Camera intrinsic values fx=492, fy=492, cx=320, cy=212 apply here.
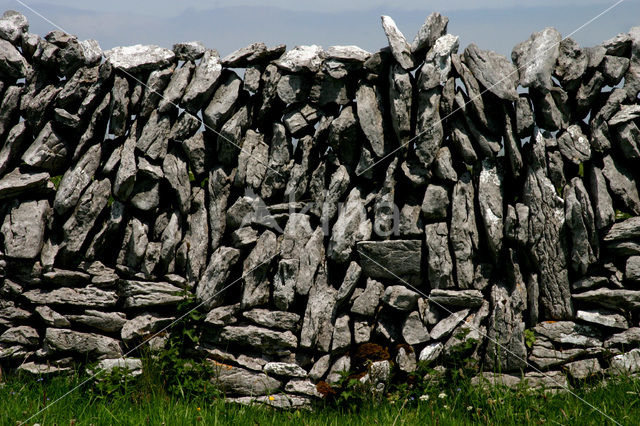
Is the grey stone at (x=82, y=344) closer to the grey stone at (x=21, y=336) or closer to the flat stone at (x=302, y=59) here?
the grey stone at (x=21, y=336)

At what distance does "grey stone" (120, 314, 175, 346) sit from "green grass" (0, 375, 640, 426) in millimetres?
502

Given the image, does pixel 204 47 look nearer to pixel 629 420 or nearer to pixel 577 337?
pixel 577 337

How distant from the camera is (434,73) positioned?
214 inches

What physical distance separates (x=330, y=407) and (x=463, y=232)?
2444 millimetres

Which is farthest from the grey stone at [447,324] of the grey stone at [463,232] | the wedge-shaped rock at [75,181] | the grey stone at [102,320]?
the wedge-shaped rock at [75,181]

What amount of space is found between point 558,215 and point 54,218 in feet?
19.6

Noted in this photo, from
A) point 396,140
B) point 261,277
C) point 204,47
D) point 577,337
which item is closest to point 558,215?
point 577,337

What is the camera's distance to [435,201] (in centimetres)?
557

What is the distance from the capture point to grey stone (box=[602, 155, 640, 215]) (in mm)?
5469

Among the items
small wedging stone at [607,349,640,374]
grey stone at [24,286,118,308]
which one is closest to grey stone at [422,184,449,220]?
small wedging stone at [607,349,640,374]

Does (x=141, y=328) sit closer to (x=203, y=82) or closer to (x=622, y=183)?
(x=203, y=82)

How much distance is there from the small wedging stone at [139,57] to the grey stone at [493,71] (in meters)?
3.65

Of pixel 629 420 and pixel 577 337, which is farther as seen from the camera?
pixel 577 337

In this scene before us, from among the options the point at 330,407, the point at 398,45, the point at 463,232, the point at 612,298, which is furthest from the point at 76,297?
the point at 612,298
